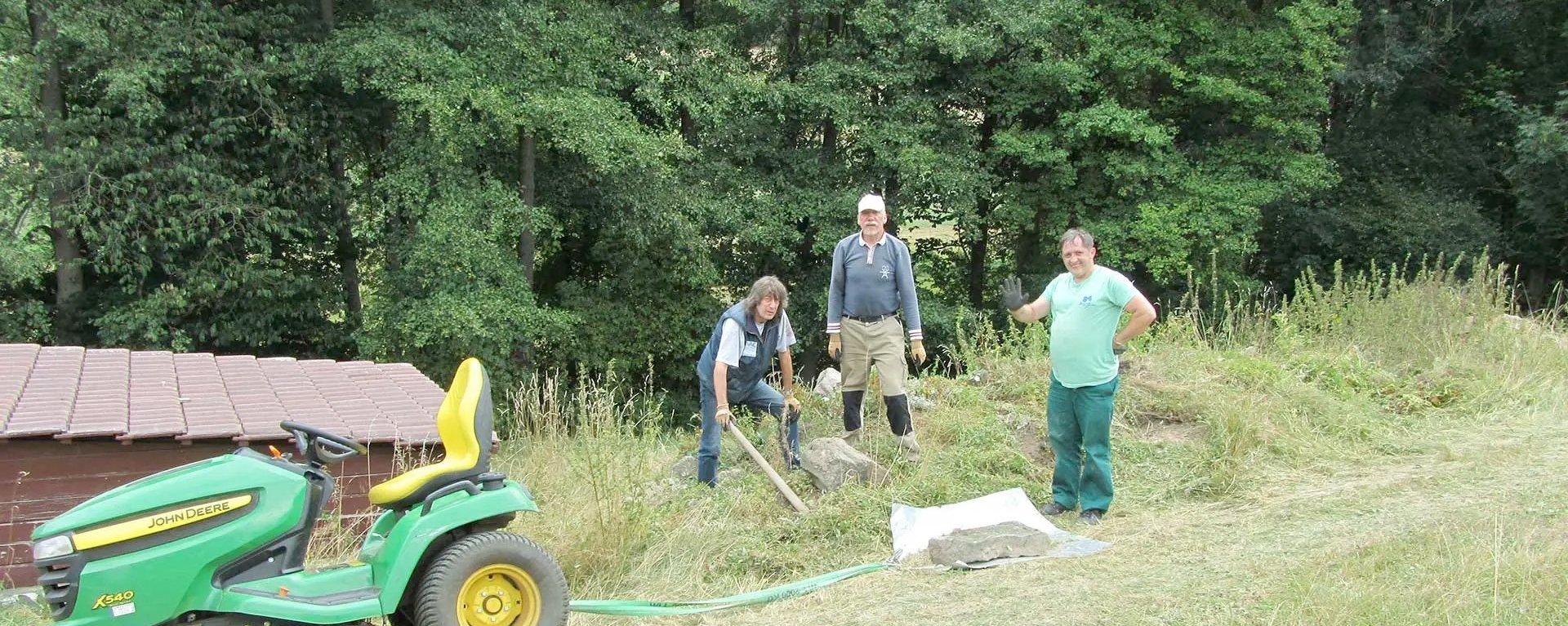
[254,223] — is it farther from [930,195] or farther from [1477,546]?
[1477,546]

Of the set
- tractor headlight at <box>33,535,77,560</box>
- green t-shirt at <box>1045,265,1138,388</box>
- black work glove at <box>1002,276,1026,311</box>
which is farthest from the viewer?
black work glove at <box>1002,276,1026,311</box>

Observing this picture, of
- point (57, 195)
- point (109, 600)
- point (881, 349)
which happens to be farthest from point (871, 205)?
point (57, 195)

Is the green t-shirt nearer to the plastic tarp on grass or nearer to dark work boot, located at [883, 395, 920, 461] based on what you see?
the plastic tarp on grass

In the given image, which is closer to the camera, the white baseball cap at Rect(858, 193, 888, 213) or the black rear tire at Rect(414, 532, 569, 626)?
the black rear tire at Rect(414, 532, 569, 626)

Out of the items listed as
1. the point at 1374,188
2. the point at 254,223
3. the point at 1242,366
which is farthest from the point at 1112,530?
the point at 1374,188

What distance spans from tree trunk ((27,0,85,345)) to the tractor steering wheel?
40.1ft

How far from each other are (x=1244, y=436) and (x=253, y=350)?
544 inches

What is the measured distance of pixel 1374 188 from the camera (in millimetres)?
20578

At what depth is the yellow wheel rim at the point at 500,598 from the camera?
3854 millimetres

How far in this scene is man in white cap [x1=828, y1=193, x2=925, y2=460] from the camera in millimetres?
6625

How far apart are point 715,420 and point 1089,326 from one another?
7.07 ft

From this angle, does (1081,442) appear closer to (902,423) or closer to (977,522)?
(977,522)

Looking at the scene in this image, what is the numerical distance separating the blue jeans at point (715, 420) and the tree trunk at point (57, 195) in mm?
11040

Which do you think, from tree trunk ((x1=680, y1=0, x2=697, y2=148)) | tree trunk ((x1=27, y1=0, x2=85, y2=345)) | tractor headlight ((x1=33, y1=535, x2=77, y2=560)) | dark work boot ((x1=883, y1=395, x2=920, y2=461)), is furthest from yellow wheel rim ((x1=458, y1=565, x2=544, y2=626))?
tree trunk ((x1=680, y1=0, x2=697, y2=148))
